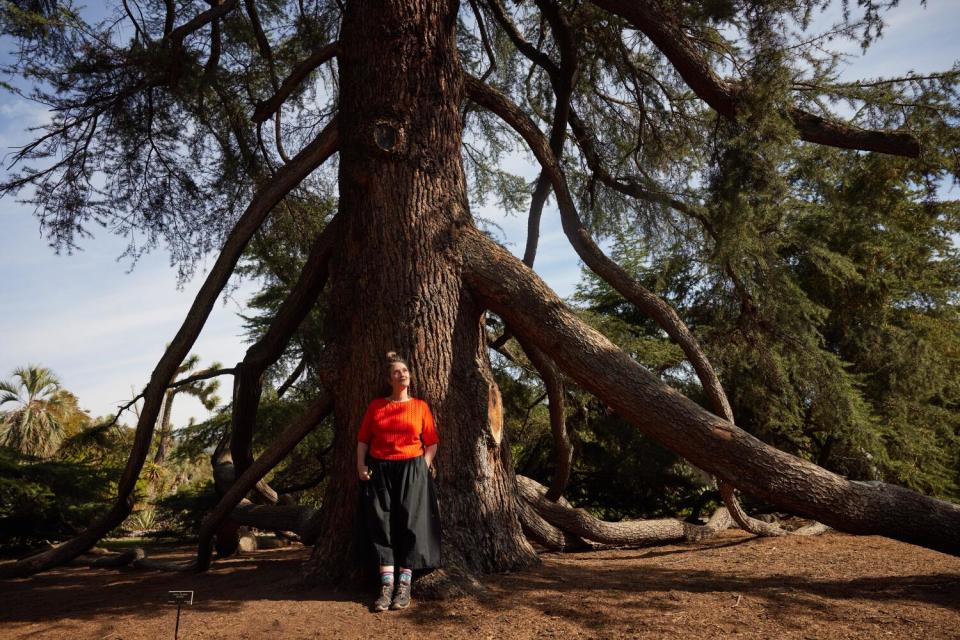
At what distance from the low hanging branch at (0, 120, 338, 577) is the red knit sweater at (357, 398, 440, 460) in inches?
76.7

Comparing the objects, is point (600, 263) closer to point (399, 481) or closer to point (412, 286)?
point (412, 286)

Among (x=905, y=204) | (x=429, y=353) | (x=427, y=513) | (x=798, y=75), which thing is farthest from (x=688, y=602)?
(x=905, y=204)

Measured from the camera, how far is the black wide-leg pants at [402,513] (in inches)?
162

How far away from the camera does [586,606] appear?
387 cm

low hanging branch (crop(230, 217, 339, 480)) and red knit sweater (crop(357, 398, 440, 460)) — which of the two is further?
low hanging branch (crop(230, 217, 339, 480))

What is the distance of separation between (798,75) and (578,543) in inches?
181

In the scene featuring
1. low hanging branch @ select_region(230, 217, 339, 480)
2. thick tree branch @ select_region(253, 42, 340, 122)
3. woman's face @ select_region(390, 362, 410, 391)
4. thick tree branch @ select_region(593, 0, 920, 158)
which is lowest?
woman's face @ select_region(390, 362, 410, 391)

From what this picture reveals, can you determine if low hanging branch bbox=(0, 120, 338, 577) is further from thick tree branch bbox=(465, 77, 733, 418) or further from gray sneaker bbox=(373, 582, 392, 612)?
gray sneaker bbox=(373, 582, 392, 612)

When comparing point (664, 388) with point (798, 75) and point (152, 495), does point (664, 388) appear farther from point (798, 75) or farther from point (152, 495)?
point (152, 495)

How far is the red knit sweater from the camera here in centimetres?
431

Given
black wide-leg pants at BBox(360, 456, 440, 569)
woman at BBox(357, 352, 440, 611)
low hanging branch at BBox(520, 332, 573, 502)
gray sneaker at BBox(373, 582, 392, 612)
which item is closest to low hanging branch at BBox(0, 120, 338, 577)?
woman at BBox(357, 352, 440, 611)

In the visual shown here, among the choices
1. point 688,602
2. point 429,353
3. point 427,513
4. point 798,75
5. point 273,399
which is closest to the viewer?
point 688,602

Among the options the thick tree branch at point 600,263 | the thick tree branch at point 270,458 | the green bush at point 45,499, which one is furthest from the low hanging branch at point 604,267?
the green bush at point 45,499

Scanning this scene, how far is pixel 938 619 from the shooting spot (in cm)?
355
